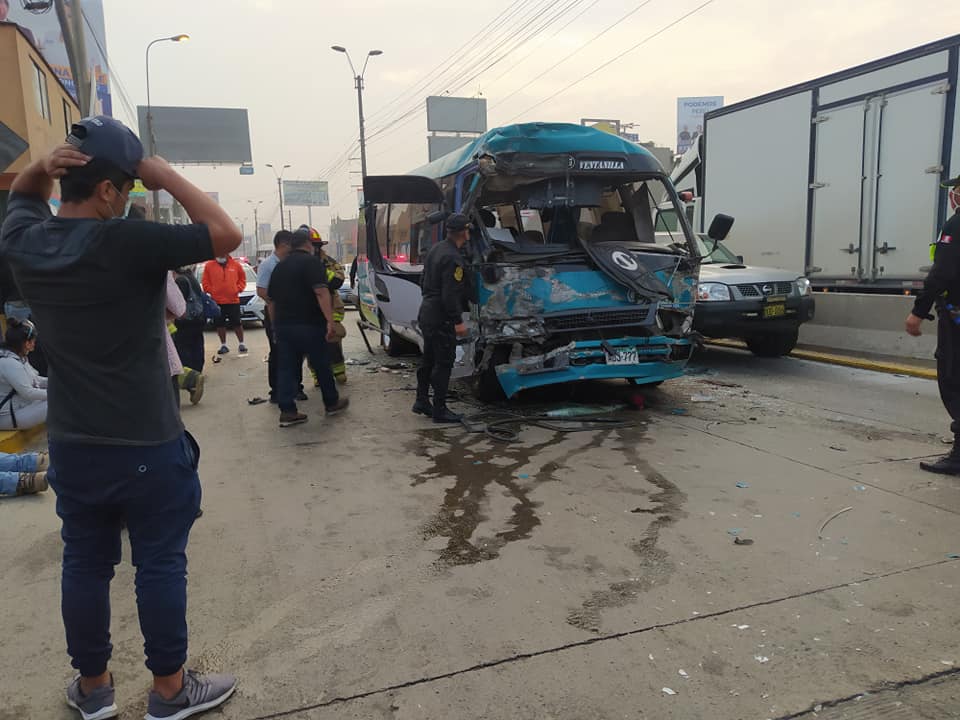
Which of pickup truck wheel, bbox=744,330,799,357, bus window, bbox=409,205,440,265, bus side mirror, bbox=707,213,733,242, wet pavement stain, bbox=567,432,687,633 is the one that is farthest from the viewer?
pickup truck wheel, bbox=744,330,799,357

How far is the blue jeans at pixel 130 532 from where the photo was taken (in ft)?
6.89

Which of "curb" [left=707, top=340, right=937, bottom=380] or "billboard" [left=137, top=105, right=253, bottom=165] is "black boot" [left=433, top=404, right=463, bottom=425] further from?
"billboard" [left=137, top=105, right=253, bottom=165]

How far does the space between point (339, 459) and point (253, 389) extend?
11.6 ft

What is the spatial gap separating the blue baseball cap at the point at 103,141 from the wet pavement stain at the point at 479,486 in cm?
231

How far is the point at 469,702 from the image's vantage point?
2.37 meters

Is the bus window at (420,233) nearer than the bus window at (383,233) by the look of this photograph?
Yes

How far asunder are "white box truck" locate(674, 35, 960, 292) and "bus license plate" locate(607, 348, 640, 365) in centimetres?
470

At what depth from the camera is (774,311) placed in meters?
8.73

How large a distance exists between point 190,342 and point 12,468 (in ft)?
10.6

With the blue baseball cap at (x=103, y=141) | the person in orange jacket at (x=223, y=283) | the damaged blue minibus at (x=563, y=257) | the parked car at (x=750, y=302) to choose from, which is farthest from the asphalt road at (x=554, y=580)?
the person in orange jacket at (x=223, y=283)

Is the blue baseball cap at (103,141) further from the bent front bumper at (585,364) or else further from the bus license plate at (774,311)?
the bus license plate at (774,311)

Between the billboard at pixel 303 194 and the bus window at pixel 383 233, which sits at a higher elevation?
the billboard at pixel 303 194

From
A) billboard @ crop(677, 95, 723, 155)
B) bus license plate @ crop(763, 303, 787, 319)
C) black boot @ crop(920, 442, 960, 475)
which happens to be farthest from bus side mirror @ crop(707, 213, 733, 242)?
billboard @ crop(677, 95, 723, 155)

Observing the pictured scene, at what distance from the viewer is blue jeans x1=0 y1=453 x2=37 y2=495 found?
4488 mm
